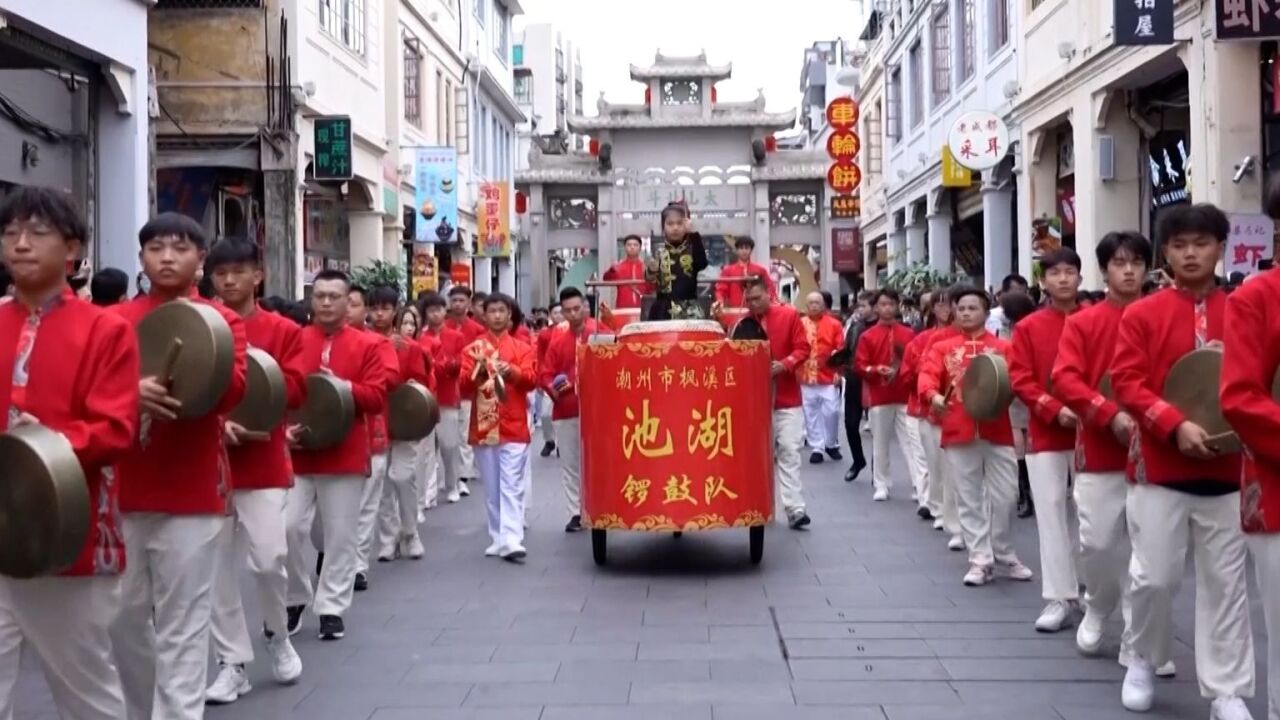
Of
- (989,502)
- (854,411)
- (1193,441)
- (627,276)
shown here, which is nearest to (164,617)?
(1193,441)

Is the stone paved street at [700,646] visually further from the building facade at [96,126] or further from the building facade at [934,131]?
the building facade at [934,131]

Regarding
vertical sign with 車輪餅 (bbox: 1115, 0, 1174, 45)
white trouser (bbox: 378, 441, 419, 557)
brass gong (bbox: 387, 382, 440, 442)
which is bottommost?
white trouser (bbox: 378, 441, 419, 557)

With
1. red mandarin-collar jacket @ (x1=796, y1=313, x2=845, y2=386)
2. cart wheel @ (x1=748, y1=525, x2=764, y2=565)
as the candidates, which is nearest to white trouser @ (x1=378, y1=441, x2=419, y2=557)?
cart wheel @ (x1=748, y1=525, x2=764, y2=565)

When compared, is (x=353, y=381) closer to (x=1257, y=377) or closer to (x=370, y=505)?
(x=370, y=505)

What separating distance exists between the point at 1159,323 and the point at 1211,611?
3.65 ft

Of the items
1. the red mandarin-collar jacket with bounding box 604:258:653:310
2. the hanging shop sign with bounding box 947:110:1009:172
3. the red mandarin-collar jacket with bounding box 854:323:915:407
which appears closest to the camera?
the red mandarin-collar jacket with bounding box 604:258:653:310

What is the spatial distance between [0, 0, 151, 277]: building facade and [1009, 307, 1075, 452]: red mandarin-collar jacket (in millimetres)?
9717

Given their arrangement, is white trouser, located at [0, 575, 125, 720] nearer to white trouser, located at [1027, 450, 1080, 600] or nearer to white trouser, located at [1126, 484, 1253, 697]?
white trouser, located at [1126, 484, 1253, 697]

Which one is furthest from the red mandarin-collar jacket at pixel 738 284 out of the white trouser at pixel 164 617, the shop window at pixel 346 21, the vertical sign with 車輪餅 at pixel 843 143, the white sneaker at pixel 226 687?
the vertical sign with 車輪餅 at pixel 843 143

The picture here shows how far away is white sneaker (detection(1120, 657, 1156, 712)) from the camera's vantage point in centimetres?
604

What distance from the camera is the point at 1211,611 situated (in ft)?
18.0

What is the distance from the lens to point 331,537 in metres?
7.72

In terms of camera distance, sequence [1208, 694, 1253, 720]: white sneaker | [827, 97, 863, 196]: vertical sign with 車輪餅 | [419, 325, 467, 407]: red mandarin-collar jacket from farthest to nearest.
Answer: [827, 97, 863, 196]: vertical sign with 車輪餅
[419, 325, 467, 407]: red mandarin-collar jacket
[1208, 694, 1253, 720]: white sneaker

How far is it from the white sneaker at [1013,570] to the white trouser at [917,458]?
9.14 feet
